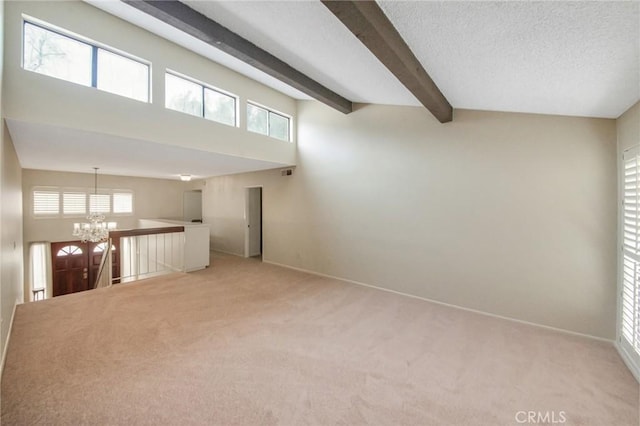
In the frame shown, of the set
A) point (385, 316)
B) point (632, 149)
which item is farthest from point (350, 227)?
point (632, 149)

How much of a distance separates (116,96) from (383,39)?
10.9 feet

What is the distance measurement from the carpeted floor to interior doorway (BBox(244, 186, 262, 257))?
317cm

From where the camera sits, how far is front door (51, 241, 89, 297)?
6535 millimetres

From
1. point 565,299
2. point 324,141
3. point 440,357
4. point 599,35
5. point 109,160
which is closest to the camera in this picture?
point 599,35

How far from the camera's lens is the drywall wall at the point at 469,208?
2.83 meters

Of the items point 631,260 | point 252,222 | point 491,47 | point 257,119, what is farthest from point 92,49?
point 631,260

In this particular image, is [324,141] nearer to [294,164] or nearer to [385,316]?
[294,164]

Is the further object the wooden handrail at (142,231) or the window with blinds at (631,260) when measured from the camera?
the wooden handrail at (142,231)

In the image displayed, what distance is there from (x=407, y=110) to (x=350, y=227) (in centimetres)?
226

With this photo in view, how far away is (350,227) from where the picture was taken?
4770mm

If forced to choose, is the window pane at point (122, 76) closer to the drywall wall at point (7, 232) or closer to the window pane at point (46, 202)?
the drywall wall at point (7, 232)

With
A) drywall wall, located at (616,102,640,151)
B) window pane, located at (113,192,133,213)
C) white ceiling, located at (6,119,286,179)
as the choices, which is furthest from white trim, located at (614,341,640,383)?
window pane, located at (113,192,133,213)

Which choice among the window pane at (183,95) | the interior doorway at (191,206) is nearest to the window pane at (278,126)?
the window pane at (183,95)

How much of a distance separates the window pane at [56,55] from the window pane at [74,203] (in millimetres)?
5053
